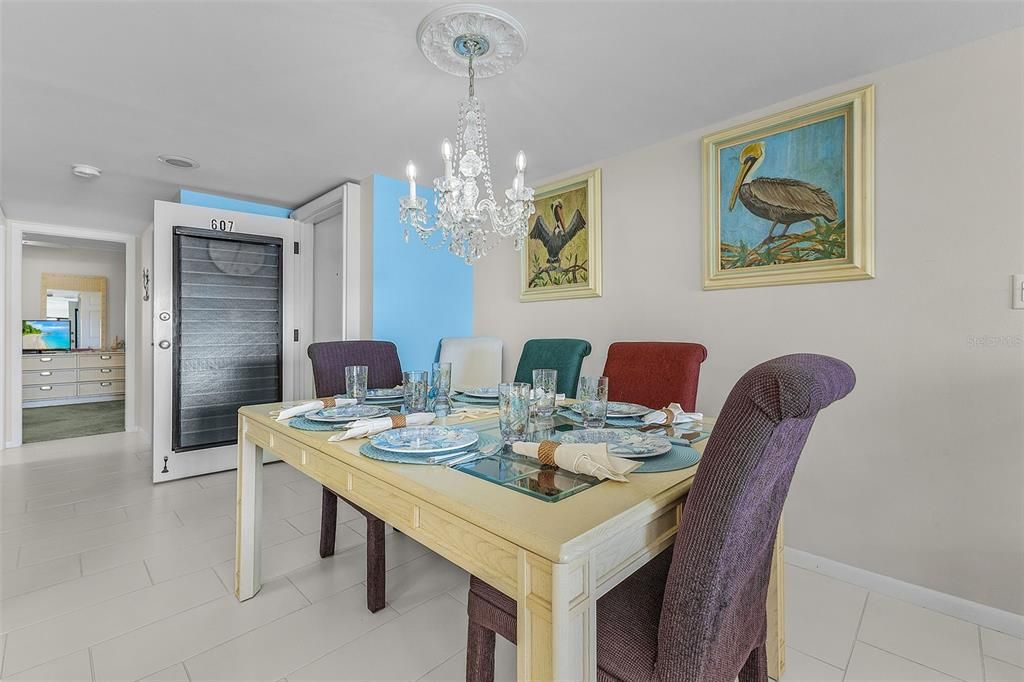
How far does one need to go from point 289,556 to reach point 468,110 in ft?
7.32

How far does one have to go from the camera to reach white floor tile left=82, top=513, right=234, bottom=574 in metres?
2.10

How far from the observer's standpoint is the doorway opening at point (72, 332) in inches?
243

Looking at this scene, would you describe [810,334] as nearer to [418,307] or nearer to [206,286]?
[418,307]

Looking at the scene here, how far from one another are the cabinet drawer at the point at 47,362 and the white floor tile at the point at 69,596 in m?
6.09

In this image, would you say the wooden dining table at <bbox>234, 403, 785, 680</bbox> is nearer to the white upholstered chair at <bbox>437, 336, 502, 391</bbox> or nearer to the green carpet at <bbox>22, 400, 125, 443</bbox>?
the white upholstered chair at <bbox>437, 336, 502, 391</bbox>

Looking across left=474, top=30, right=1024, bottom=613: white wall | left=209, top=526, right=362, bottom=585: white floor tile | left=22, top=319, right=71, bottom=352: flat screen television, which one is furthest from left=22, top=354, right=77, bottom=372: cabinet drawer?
left=474, top=30, right=1024, bottom=613: white wall

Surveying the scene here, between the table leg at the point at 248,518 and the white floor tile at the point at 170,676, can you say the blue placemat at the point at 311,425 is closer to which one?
the table leg at the point at 248,518

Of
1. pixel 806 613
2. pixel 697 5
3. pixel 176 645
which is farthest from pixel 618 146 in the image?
pixel 176 645

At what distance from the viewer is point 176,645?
154 cm

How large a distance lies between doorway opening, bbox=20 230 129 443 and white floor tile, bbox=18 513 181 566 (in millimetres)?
4269

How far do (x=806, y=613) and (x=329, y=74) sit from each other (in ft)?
9.49

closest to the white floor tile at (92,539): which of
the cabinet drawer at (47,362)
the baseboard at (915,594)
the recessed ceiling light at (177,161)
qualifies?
the recessed ceiling light at (177,161)

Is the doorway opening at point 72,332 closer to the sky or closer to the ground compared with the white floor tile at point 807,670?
closer to the sky

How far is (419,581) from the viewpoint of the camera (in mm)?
1969
